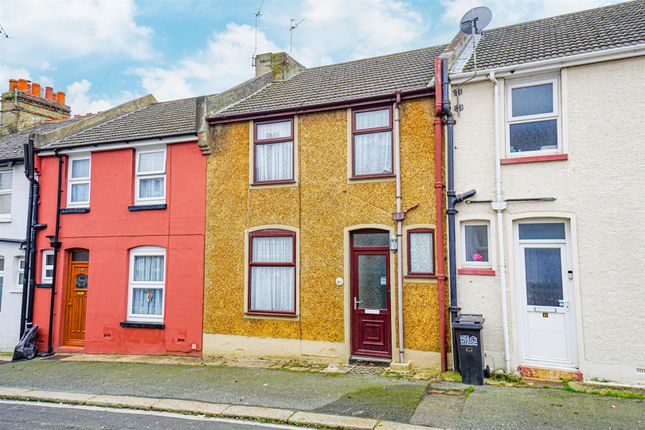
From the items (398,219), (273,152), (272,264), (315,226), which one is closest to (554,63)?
(398,219)

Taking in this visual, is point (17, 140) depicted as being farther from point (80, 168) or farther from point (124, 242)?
point (124, 242)

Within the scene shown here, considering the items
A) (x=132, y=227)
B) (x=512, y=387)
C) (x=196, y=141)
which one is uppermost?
(x=196, y=141)

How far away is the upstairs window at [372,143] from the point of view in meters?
9.84

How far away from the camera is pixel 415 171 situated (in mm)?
9430

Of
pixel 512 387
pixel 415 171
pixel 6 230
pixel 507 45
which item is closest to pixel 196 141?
pixel 415 171

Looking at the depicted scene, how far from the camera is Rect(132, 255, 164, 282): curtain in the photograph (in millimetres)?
11916

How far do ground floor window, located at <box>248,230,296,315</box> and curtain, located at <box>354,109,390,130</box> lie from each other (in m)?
2.81

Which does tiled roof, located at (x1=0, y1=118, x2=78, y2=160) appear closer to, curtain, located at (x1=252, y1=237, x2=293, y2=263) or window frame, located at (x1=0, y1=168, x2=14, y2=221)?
window frame, located at (x1=0, y1=168, x2=14, y2=221)

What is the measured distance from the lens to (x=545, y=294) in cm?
834

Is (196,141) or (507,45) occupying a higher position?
(507,45)

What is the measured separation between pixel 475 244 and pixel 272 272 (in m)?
4.44

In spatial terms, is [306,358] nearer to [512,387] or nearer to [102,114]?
[512,387]

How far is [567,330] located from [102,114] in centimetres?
1401

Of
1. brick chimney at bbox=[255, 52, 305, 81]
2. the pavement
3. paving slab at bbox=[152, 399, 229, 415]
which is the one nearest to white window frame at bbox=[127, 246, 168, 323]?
the pavement
